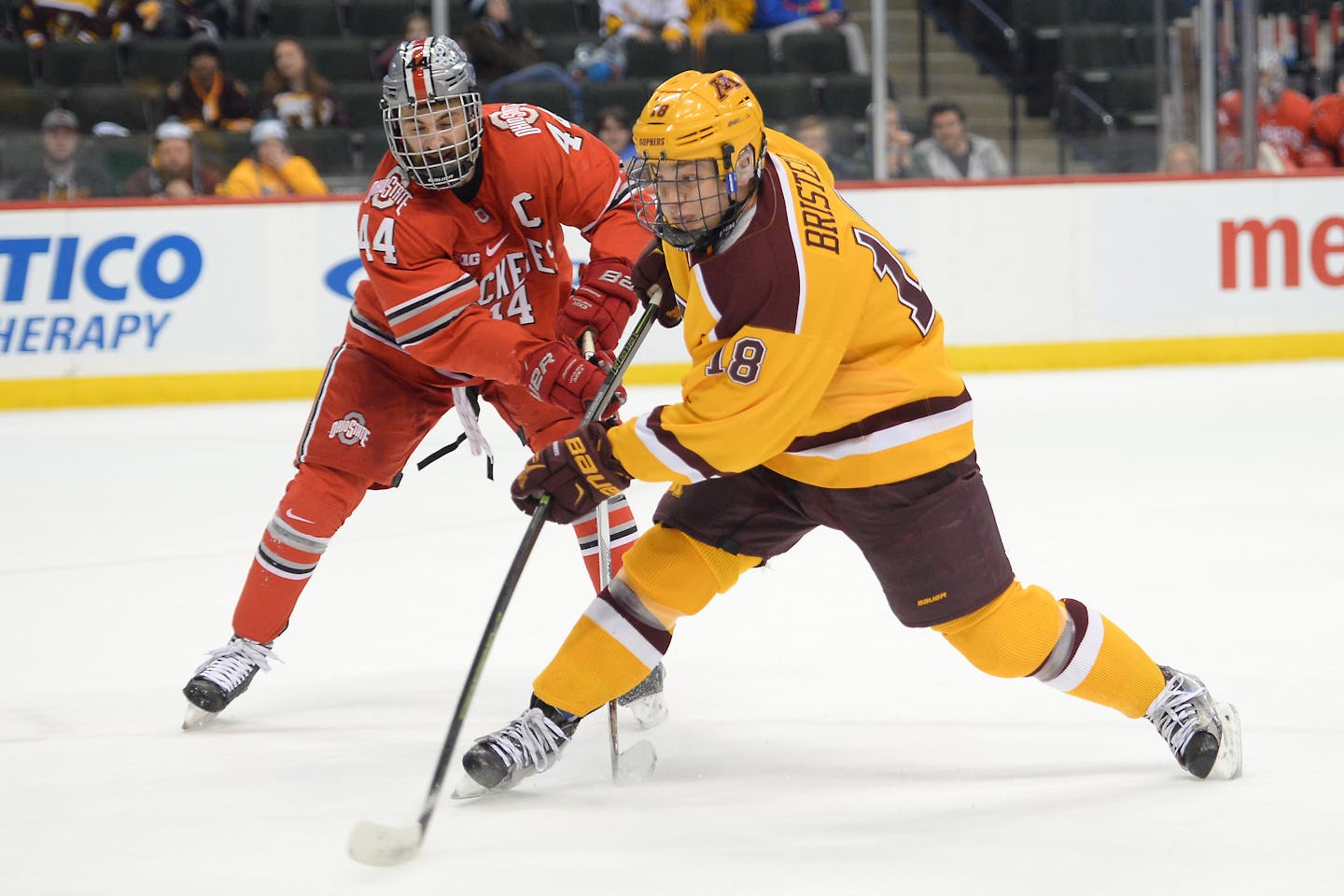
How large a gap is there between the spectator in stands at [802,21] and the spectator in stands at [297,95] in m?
2.20

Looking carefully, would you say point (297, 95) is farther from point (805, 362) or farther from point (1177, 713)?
point (1177, 713)

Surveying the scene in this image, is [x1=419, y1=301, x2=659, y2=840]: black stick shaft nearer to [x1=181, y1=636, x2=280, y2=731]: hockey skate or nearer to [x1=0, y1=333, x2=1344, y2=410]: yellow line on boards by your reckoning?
[x1=181, y1=636, x2=280, y2=731]: hockey skate

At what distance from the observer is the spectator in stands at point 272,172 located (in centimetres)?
734

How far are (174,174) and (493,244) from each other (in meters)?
A: 4.69

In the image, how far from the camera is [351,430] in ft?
9.96

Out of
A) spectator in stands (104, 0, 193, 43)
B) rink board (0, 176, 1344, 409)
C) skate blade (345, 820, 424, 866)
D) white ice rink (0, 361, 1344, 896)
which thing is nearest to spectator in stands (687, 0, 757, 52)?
rink board (0, 176, 1344, 409)

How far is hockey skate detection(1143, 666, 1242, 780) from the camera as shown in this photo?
2473 mm

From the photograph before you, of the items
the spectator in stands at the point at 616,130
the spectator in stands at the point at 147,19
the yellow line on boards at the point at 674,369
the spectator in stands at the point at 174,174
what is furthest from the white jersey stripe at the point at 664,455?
the spectator in stands at the point at 147,19

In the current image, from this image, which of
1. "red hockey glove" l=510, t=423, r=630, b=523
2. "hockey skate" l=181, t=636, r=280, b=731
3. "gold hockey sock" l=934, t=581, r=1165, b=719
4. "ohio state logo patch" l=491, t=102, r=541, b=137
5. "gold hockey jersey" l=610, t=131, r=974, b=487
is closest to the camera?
"gold hockey jersey" l=610, t=131, r=974, b=487

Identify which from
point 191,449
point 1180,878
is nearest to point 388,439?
point 1180,878

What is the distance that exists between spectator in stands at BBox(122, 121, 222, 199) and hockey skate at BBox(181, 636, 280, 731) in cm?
462

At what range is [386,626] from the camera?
A: 144 inches

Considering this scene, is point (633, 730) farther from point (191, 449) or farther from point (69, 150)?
point (69, 150)

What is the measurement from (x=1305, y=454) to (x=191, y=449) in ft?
12.8
